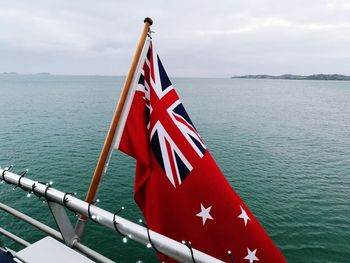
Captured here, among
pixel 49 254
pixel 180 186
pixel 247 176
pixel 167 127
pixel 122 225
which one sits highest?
pixel 167 127

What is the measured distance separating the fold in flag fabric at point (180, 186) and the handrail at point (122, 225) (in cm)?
136

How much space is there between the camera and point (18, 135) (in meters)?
42.8

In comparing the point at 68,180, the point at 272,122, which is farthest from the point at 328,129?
the point at 68,180

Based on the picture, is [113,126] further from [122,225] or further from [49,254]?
[49,254]

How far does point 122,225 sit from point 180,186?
5.75ft

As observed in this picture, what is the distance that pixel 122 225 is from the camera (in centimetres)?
277

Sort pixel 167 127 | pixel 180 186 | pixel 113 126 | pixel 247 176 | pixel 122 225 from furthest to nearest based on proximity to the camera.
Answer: pixel 247 176 < pixel 167 127 < pixel 180 186 < pixel 113 126 < pixel 122 225

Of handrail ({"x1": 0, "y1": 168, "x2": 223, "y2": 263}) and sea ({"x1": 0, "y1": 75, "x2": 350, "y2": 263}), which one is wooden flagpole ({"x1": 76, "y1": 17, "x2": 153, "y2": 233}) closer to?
handrail ({"x1": 0, "y1": 168, "x2": 223, "y2": 263})

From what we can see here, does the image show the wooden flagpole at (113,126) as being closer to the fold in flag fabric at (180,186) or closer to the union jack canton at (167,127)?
the fold in flag fabric at (180,186)

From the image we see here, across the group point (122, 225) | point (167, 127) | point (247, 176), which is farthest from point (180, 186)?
point (247, 176)

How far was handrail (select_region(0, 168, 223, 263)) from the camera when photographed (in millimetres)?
2377

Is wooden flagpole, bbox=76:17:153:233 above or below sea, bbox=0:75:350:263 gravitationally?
above

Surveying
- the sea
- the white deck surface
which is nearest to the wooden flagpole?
the white deck surface

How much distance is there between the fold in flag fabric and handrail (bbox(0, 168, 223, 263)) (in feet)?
4.46
